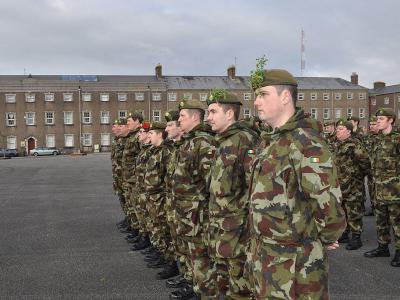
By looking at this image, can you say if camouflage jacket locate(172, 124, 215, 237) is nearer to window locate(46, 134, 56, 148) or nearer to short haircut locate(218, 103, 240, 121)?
short haircut locate(218, 103, 240, 121)

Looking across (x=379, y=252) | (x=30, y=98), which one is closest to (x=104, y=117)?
(x=30, y=98)

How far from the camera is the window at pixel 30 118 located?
5672cm

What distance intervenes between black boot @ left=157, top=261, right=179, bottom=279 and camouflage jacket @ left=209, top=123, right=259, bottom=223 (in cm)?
235

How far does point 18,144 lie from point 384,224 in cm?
5668

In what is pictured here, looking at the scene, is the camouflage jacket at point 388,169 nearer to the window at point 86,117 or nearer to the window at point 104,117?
the window at point 104,117

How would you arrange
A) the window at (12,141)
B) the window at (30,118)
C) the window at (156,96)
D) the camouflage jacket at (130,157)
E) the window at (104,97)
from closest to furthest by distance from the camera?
the camouflage jacket at (130,157) → the window at (12,141) → the window at (30,118) → the window at (104,97) → the window at (156,96)

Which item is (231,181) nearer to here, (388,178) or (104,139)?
(388,178)

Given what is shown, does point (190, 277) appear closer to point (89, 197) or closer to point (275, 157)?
point (275, 157)

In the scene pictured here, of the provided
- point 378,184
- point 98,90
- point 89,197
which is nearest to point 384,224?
point 378,184

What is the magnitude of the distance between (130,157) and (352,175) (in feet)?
14.2

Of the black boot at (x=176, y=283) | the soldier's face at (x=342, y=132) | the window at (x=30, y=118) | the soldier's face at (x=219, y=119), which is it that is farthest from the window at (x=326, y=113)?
the soldier's face at (x=219, y=119)

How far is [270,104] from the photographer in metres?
2.94

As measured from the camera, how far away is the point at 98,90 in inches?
2271

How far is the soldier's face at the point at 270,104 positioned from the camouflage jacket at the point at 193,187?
1.56 metres
